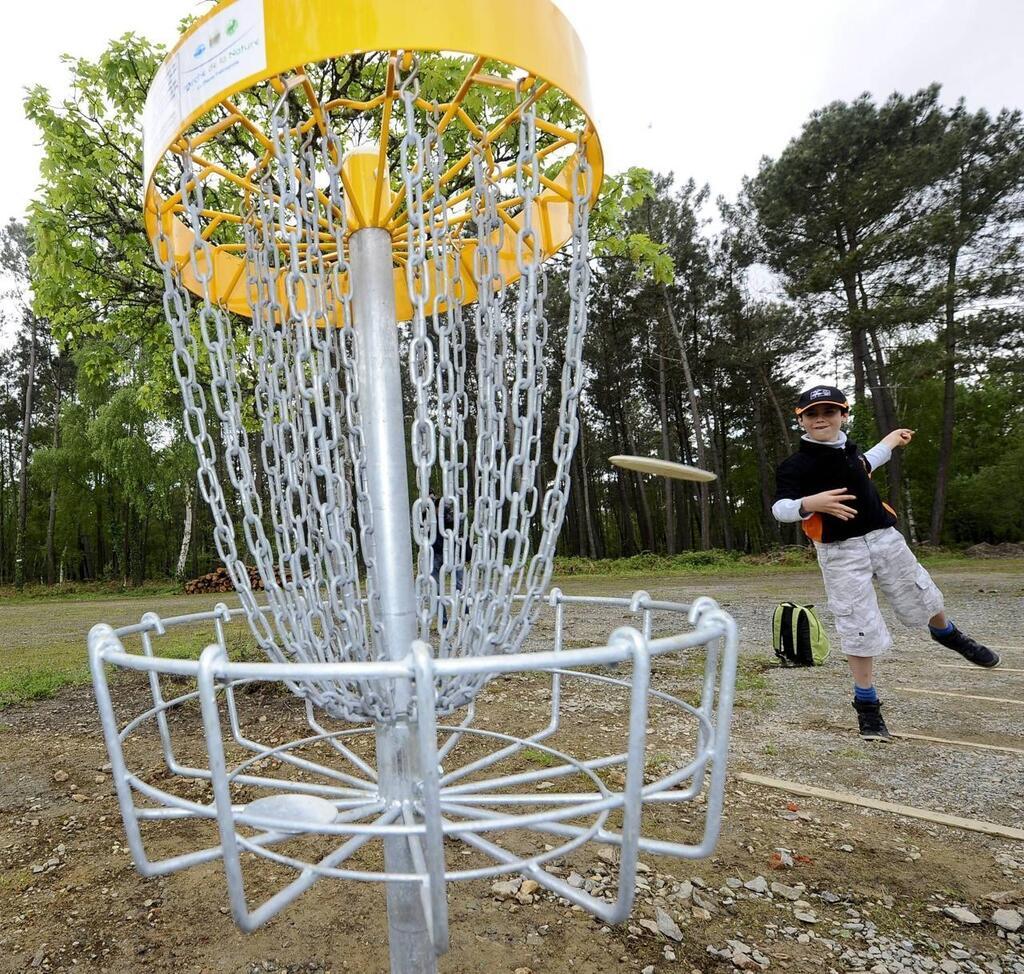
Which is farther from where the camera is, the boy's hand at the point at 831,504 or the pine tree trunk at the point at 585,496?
the pine tree trunk at the point at 585,496

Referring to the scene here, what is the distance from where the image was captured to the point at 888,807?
2.45m

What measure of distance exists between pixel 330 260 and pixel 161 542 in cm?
3545

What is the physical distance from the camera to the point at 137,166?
12.8ft

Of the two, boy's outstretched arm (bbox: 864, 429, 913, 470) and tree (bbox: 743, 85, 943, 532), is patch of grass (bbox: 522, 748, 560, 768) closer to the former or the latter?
boy's outstretched arm (bbox: 864, 429, 913, 470)

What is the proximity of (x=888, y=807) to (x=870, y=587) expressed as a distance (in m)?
1.02

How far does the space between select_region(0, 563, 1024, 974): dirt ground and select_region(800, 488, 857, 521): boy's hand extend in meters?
1.13

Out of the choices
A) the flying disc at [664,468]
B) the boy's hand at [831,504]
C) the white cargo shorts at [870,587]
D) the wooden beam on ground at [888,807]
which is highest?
the flying disc at [664,468]

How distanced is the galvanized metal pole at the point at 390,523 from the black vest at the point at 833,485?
93.6 inches

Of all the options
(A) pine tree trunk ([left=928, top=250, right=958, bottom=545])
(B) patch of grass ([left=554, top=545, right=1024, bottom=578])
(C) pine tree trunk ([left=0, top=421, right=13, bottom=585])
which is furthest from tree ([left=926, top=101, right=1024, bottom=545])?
(C) pine tree trunk ([left=0, top=421, right=13, bottom=585])

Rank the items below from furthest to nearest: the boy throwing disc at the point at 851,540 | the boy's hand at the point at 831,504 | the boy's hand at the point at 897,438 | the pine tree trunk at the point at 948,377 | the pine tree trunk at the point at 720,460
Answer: the pine tree trunk at the point at 720,460 → the pine tree trunk at the point at 948,377 → the boy's hand at the point at 897,438 → the boy throwing disc at the point at 851,540 → the boy's hand at the point at 831,504

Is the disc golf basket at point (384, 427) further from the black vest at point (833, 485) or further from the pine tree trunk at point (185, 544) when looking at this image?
the pine tree trunk at point (185, 544)

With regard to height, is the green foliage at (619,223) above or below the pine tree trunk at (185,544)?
above

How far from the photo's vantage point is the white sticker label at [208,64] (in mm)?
971

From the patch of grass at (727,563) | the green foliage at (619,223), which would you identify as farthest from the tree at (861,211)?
the green foliage at (619,223)
